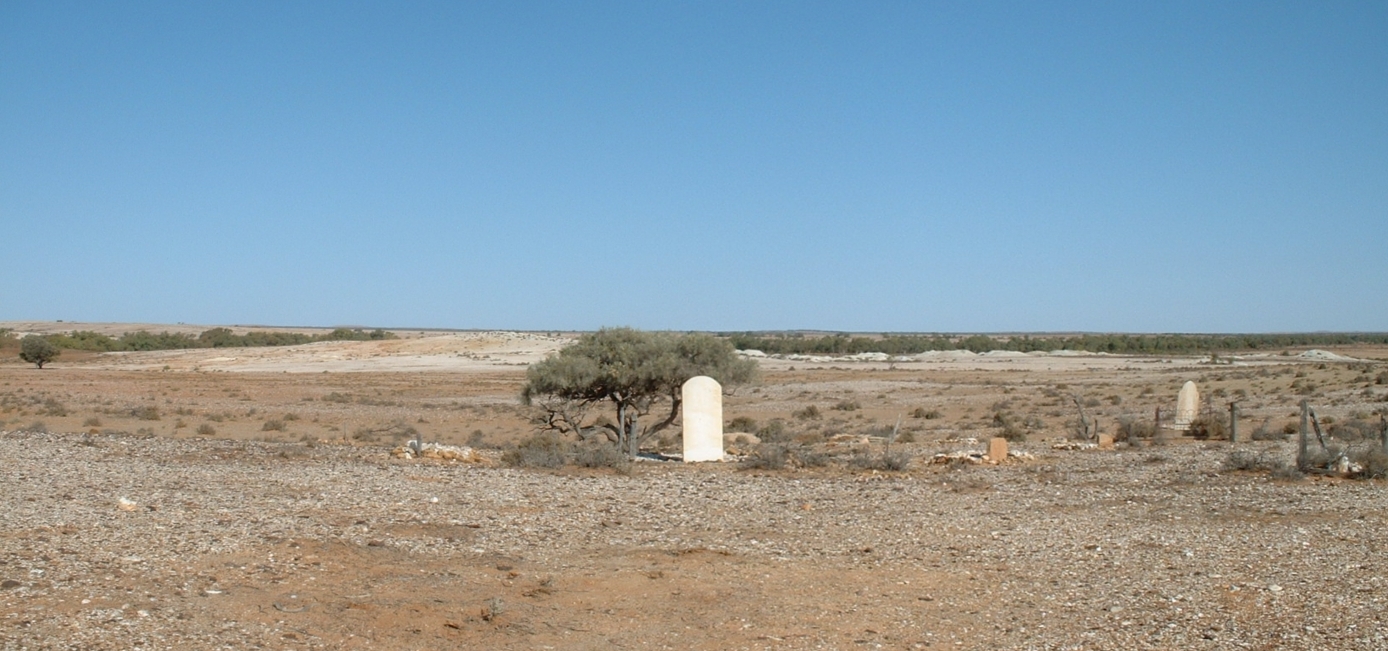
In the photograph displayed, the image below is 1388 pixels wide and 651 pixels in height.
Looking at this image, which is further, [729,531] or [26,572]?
[729,531]


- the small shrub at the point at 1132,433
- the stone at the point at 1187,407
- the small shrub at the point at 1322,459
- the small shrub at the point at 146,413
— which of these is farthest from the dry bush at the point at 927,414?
the small shrub at the point at 146,413

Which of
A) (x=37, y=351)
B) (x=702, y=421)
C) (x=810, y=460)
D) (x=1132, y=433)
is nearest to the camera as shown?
(x=810, y=460)

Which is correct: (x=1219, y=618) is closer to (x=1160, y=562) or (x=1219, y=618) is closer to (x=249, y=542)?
(x=1160, y=562)

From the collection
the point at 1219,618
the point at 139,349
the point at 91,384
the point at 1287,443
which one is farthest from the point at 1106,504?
the point at 139,349

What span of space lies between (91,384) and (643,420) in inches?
1468

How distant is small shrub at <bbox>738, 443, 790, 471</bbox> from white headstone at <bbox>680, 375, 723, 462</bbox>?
1.62 metres

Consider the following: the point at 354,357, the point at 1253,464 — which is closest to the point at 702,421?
the point at 1253,464

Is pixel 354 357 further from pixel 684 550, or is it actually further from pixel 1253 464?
pixel 684 550

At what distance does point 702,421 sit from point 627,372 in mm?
2074

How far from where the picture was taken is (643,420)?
33.5m

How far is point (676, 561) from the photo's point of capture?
10.1 meters

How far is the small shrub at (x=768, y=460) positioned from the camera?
59.4ft

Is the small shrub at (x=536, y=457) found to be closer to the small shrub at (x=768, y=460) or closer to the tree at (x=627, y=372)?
the tree at (x=627, y=372)

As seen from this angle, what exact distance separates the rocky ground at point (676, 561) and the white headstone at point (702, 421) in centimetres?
368
